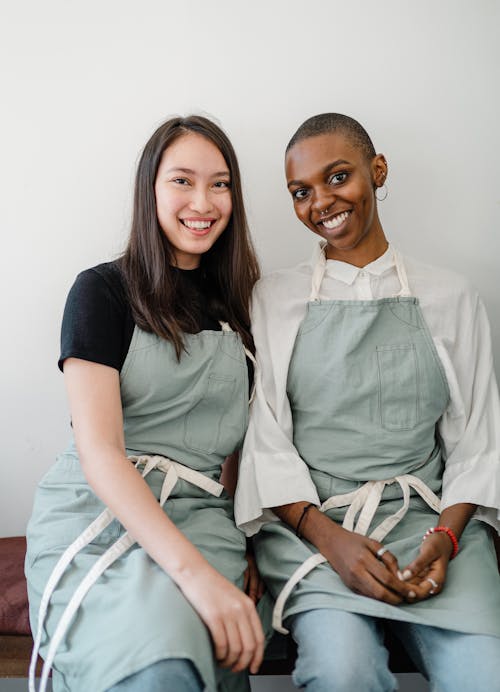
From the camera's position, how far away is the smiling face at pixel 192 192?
140 cm

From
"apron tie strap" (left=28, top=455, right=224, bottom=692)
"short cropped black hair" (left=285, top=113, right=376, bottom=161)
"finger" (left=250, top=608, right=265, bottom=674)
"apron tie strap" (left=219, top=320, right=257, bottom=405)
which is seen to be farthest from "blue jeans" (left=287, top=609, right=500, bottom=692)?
"short cropped black hair" (left=285, top=113, right=376, bottom=161)

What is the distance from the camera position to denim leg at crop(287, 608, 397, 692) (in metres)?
1.08

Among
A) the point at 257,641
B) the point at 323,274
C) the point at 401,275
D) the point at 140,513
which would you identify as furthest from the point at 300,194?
the point at 257,641

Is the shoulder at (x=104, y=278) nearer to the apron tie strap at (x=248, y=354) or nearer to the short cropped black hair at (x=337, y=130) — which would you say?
the apron tie strap at (x=248, y=354)

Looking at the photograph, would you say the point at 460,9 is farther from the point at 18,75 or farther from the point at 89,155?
the point at 18,75

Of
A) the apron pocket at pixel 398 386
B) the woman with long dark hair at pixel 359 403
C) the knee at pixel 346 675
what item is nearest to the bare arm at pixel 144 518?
the knee at pixel 346 675

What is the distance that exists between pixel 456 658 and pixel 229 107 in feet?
4.49

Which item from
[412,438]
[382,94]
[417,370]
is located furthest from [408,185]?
[412,438]

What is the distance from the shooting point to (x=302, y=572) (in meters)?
1.26

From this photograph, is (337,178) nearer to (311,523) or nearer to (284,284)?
(284,284)

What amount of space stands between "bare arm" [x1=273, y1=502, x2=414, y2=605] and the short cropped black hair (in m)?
0.81

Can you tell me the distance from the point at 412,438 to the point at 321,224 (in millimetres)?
521

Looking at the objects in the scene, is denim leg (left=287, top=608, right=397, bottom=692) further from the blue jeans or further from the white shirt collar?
the white shirt collar

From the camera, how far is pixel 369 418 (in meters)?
1.44
